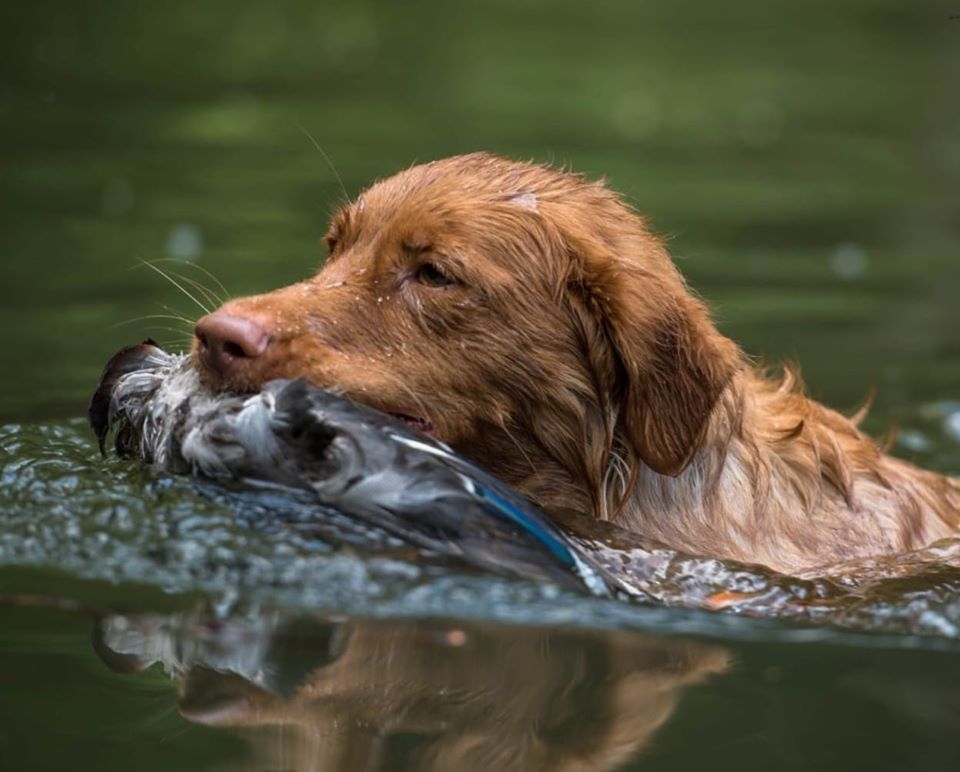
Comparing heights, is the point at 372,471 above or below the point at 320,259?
below

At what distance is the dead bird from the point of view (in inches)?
218

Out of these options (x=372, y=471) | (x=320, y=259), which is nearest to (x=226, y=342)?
(x=372, y=471)

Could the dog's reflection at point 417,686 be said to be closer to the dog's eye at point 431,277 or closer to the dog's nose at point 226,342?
the dog's nose at point 226,342

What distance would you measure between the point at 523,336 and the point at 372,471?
1.02m

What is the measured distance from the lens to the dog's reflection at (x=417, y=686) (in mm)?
4859

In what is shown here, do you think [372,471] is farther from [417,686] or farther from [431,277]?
[431,277]

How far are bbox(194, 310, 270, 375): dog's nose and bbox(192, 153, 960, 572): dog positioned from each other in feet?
0.48

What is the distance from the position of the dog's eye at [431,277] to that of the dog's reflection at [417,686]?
1299 mm

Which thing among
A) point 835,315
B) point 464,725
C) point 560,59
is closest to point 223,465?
point 464,725

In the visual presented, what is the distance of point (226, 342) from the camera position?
5.77 m

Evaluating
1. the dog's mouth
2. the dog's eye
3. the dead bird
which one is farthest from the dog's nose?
the dog's eye

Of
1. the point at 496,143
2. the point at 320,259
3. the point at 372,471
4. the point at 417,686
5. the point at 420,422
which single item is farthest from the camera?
the point at 496,143

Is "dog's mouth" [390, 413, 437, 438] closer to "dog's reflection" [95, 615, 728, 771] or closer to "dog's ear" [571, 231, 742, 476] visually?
"dog's ear" [571, 231, 742, 476]

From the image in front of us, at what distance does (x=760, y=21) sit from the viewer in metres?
21.8
